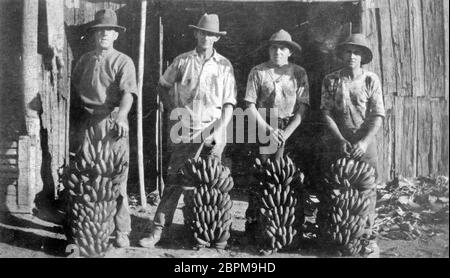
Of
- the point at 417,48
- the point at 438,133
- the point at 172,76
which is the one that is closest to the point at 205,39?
the point at 172,76

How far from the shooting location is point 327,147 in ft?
17.4

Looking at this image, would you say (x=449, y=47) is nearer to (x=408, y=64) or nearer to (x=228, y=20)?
(x=408, y=64)

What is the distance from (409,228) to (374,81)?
166cm

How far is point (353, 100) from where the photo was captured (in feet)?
17.2

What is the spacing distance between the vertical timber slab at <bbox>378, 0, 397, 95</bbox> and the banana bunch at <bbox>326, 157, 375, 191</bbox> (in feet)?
6.59

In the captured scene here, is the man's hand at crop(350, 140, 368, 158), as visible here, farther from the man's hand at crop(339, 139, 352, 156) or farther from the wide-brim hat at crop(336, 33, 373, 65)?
the wide-brim hat at crop(336, 33, 373, 65)

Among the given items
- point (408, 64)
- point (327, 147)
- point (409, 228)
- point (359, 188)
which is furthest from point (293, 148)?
point (408, 64)

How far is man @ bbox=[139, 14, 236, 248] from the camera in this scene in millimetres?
5090

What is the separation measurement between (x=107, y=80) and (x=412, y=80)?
3874 mm

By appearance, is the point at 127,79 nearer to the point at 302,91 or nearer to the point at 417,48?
the point at 302,91

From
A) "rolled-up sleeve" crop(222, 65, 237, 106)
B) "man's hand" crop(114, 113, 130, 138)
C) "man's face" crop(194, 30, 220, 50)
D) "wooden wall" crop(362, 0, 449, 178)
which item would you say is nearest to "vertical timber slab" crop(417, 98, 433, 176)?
"wooden wall" crop(362, 0, 449, 178)

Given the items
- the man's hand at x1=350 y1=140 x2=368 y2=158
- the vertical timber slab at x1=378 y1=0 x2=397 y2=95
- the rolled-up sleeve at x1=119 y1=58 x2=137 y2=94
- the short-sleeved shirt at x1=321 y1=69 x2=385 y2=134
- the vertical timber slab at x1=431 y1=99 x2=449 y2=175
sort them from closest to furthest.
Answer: the man's hand at x1=350 y1=140 x2=368 y2=158
the rolled-up sleeve at x1=119 y1=58 x2=137 y2=94
the short-sleeved shirt at x1=321 y1=69 x2=385 y2=134
the vertical timber slab at x1=378 y1=0 x2=397 y2=95
the vertical timber slab at x1=431 y1=99 x2=449 y2=175

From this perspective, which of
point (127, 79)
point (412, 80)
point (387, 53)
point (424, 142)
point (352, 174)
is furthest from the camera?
point (424, 142)

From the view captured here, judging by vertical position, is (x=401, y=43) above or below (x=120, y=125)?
above
